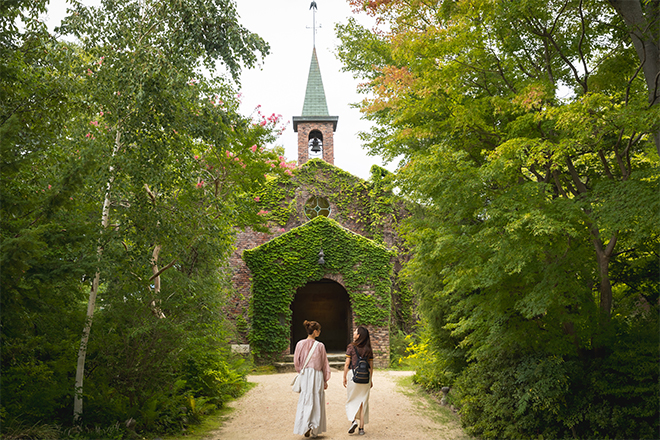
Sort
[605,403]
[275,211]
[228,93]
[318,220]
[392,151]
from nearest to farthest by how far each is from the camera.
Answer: [605,403]
[228,93]
[392,151]
[318,220]
[275,211]

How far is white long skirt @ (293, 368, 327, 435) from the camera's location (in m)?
6.14

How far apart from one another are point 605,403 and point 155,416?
6.19m

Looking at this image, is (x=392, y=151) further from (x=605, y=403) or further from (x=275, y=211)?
(x=275, y=211)

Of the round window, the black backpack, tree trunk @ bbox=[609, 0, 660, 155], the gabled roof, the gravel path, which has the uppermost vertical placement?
the round window

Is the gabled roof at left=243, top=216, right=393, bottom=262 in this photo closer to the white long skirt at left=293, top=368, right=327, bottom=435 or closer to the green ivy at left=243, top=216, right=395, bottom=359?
the green ivy at left=243, top=216, right=395, bottom=359

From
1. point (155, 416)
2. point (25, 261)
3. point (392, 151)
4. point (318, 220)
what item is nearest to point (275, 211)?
point (318, 220)

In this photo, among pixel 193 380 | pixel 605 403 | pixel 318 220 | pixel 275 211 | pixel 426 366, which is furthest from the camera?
pixel 275 211

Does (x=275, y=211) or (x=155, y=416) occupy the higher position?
(x=275, y=211)

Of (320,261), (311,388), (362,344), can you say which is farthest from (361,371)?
(320,261)

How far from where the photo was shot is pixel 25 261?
413 centimetres

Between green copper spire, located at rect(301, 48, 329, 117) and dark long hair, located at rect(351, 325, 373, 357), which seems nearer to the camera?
dark long hair, located at rect(351, 325, 373, 357)

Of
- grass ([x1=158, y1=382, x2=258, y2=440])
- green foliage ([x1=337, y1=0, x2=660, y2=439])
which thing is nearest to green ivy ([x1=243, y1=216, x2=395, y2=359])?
grass ([x1=158, y1=382, x2=258, y2=440])

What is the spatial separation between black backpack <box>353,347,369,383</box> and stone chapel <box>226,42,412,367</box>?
569cm

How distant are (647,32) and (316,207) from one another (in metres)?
15.3
